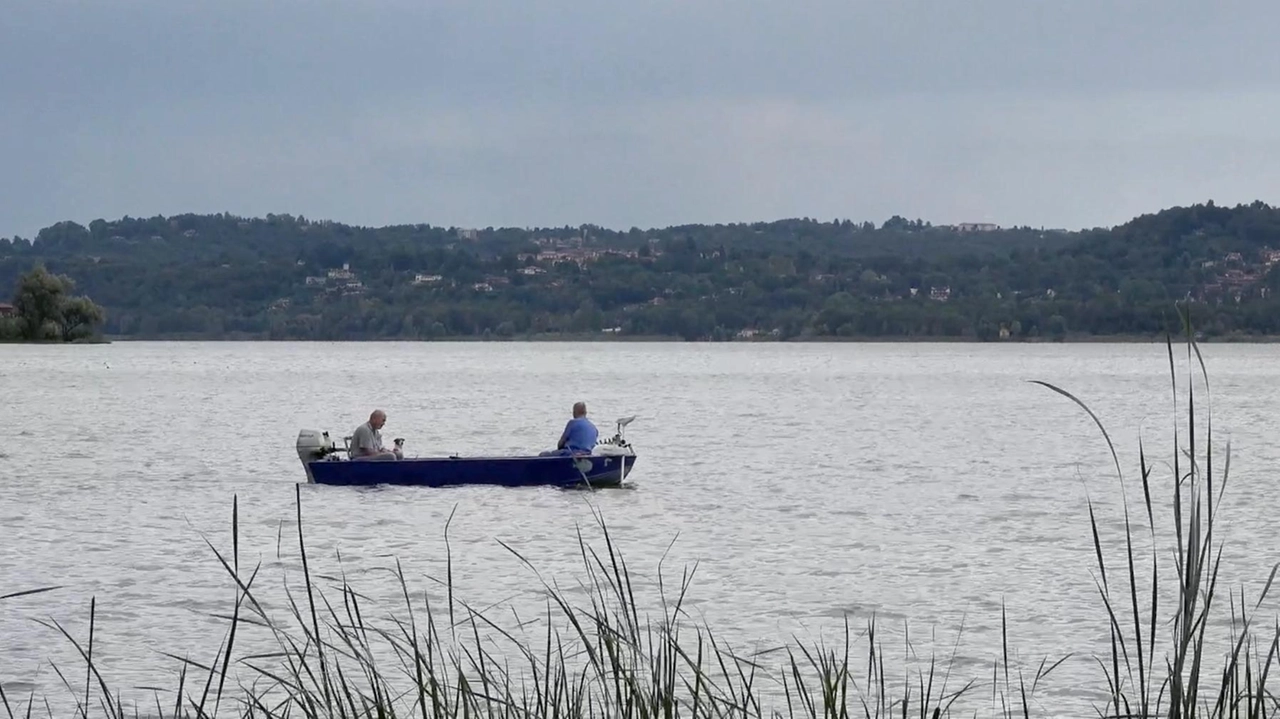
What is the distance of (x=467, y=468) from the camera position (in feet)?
87.1

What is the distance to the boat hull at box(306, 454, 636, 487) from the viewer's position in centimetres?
2644

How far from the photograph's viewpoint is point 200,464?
122ft

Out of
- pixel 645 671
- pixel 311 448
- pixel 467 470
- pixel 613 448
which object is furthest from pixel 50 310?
pixel 645 671

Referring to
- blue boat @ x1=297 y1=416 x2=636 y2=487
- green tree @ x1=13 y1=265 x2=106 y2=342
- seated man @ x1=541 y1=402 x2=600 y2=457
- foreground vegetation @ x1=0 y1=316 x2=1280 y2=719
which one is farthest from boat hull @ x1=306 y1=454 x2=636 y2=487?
green tree @ x1=13 y1=265 x2=106 y2=342

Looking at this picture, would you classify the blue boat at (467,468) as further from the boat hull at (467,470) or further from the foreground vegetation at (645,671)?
the foreground vegetation at (645,671)

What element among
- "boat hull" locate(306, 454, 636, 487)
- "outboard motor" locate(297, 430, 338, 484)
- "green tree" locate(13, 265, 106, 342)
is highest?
"green tree" locate(13, 265, 106, 342)

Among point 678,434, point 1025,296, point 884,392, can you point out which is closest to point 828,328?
point 1025,296

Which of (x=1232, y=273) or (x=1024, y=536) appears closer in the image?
(x=1024, y=536)

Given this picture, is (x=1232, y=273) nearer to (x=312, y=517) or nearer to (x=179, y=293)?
(x=179, y=293)

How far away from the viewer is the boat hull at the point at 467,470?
86.7 ft

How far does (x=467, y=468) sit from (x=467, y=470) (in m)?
0.03

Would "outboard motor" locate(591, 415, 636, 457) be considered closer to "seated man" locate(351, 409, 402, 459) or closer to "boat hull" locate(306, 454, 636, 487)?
"boat hull" locate(306, 454, 636, 487)

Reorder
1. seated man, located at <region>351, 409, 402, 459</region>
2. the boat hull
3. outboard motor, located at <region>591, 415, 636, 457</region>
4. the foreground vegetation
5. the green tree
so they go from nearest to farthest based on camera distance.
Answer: the foreground vegetation
the boat hull
outboard motor, located at <region>591, 415, 636, 457</region>
seated man, located at <region>351, 409, 402, 459</region>
the green tree

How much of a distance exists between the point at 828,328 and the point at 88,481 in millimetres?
154781
